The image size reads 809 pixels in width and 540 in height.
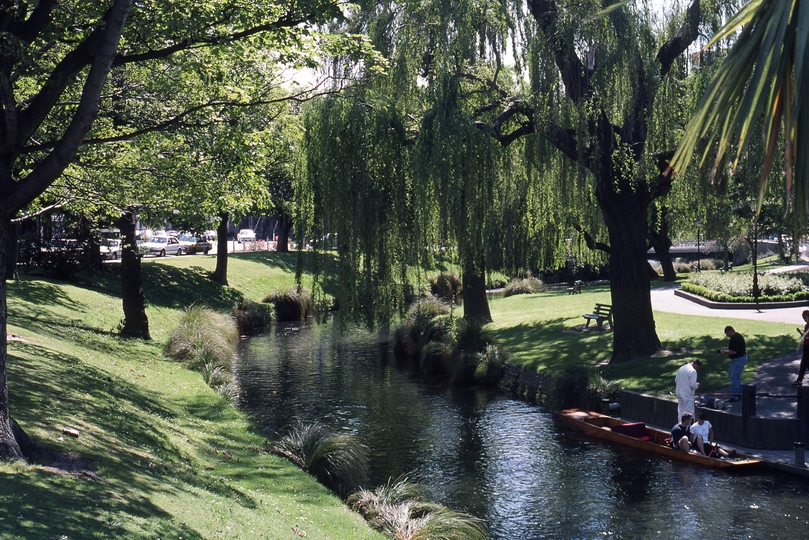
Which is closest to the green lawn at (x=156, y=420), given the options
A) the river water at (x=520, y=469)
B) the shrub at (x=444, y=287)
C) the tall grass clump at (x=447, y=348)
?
the tall grass clump at (x=447, y=348)

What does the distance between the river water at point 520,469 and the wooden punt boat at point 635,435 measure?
8.3 inches

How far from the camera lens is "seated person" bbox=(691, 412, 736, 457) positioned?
14.7 metres

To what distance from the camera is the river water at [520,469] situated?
12.1 meters

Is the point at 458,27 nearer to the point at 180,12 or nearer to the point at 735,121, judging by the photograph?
the point at 180,12

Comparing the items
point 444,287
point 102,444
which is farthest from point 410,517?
point 444,287

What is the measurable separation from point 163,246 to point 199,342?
123 ft

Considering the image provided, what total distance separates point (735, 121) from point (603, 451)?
553 inches

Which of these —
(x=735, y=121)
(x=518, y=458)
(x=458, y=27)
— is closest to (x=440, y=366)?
(x=518, y=458)

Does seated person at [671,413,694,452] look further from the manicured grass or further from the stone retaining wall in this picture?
the manicured grass

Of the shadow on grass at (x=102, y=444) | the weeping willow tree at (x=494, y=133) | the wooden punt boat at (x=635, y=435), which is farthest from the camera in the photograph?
the weeping willow tree at (x=494, y=133)

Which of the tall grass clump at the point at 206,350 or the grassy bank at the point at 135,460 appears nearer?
the grassy bank at the point at 135,460

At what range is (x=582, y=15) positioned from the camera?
18.1 m

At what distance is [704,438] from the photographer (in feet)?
49.0

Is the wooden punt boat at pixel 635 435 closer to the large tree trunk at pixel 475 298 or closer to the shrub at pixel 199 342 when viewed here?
the shrub at pixel 199 342
